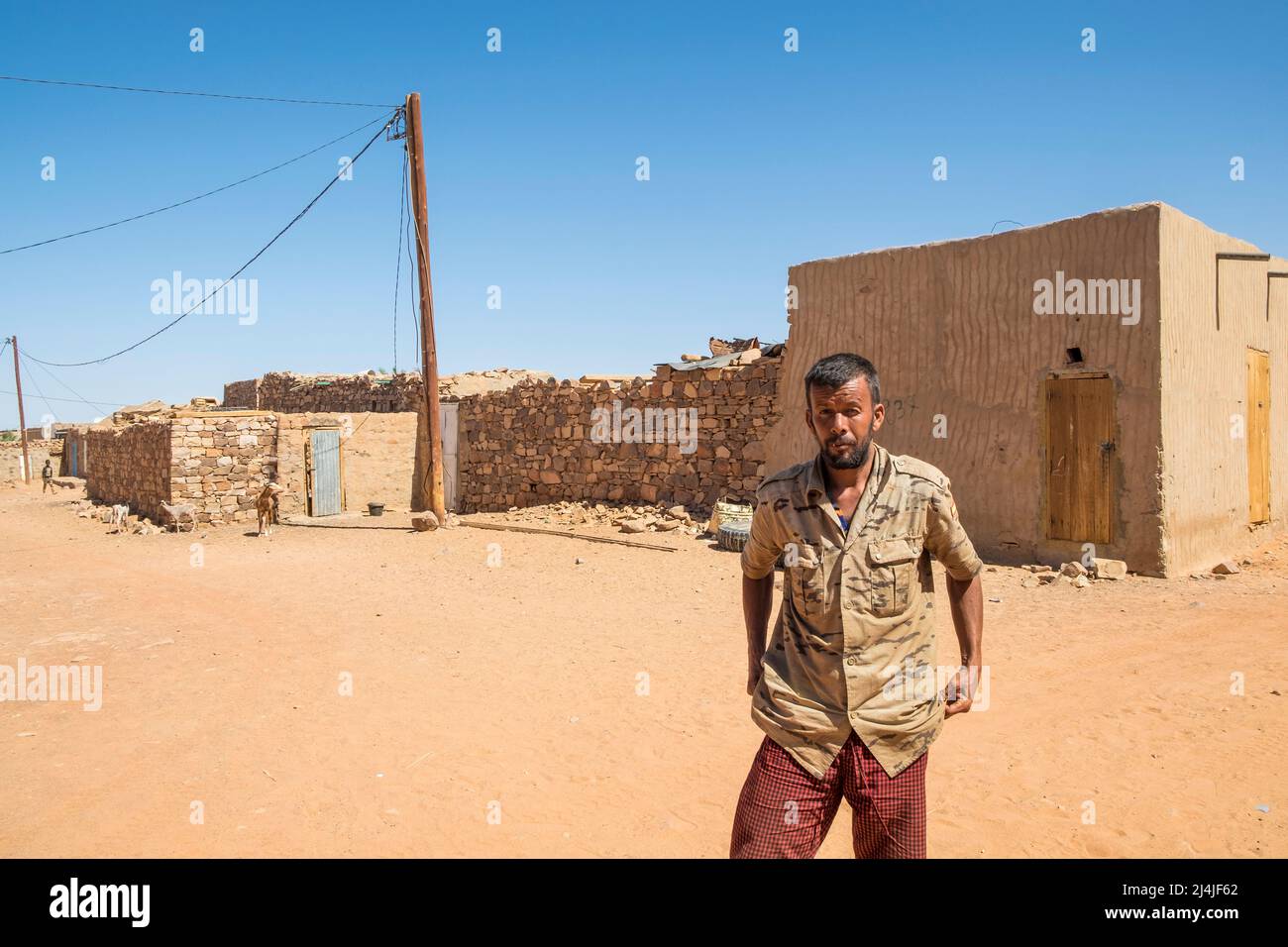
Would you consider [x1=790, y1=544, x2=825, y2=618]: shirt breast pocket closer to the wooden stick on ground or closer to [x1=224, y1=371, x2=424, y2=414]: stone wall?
the wooden stick on ground

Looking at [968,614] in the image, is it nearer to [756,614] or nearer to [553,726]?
[756,614]

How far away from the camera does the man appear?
2281 millimetres

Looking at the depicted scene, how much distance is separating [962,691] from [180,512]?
614 inches

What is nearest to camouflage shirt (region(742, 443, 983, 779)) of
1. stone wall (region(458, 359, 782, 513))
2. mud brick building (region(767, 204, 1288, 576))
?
mud brick building (region(767, 204, 1288, 576))

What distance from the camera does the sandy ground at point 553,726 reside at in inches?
147

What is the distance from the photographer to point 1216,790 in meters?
4.02

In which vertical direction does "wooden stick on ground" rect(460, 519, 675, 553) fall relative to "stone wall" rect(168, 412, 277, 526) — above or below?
below

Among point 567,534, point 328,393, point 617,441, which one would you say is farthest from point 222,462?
point 328,393

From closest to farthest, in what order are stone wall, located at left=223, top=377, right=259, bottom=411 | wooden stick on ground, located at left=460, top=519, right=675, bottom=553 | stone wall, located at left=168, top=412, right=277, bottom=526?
wooden stick on ground, located at left=460, top=519, right=675, bottom=553 → stone wall, located at left=168, top=412, right=277, bottom=526 → stone wall, located at left=223, top=377, right=259, bottom=411

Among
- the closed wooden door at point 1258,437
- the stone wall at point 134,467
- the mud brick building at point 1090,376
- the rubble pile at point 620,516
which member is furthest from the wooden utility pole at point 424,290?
the closed wooden door at point 1258,437

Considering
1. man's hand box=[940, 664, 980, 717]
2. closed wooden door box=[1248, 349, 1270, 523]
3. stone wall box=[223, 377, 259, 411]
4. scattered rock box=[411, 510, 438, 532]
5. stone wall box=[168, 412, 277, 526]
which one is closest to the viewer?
man's hand box=[940, 664, 980, 717]

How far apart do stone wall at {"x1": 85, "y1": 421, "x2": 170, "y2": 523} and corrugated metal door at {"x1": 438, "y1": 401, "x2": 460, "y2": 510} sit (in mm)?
5269

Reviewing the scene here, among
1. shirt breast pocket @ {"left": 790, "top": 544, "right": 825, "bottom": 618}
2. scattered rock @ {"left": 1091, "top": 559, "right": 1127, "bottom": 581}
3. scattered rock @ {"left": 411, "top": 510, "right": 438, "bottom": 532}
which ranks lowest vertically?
scattered rock @ {"left": 1091, "top": 559, "right": 1127, "bottom": 581}

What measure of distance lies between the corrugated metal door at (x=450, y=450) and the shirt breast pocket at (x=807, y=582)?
1682 cm
